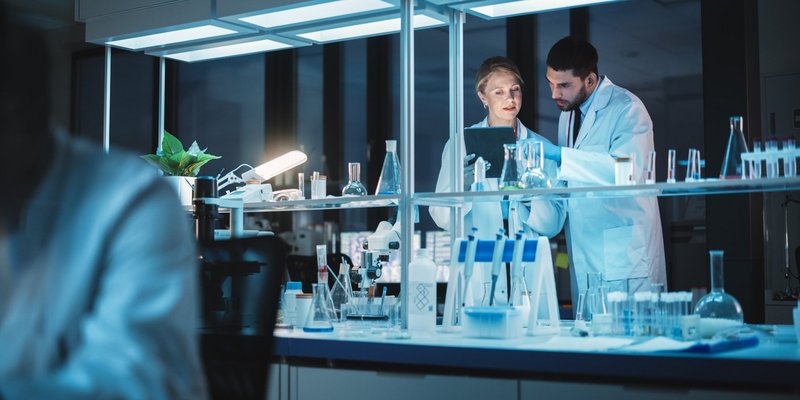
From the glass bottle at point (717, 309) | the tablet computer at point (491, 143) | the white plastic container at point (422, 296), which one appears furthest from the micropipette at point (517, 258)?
the glass bottle at point (717, 309)

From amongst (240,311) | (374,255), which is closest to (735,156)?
(374,255)

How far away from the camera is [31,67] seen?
1.11m

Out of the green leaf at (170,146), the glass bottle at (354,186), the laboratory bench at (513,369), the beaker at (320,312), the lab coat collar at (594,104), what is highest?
the lab coat collar at (594,104)

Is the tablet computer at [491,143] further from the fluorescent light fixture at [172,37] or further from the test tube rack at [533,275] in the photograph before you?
the fluorescent light fixture at [172,37]

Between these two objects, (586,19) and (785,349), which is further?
(586,19)

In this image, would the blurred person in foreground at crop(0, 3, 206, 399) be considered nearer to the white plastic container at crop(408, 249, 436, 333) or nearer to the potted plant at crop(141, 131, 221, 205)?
the white plastic container at crop(408, 249, 436, 333)

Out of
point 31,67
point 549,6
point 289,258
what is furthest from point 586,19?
point 31,67

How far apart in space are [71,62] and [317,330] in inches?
228

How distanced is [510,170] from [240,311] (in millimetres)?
1186

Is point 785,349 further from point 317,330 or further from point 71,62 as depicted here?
point 71,62

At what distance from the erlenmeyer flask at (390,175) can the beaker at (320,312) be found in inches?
16.2

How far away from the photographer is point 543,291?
263 centimetres

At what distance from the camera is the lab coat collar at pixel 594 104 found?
137 inches

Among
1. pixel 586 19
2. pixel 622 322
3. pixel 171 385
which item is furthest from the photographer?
pixel 586 19
